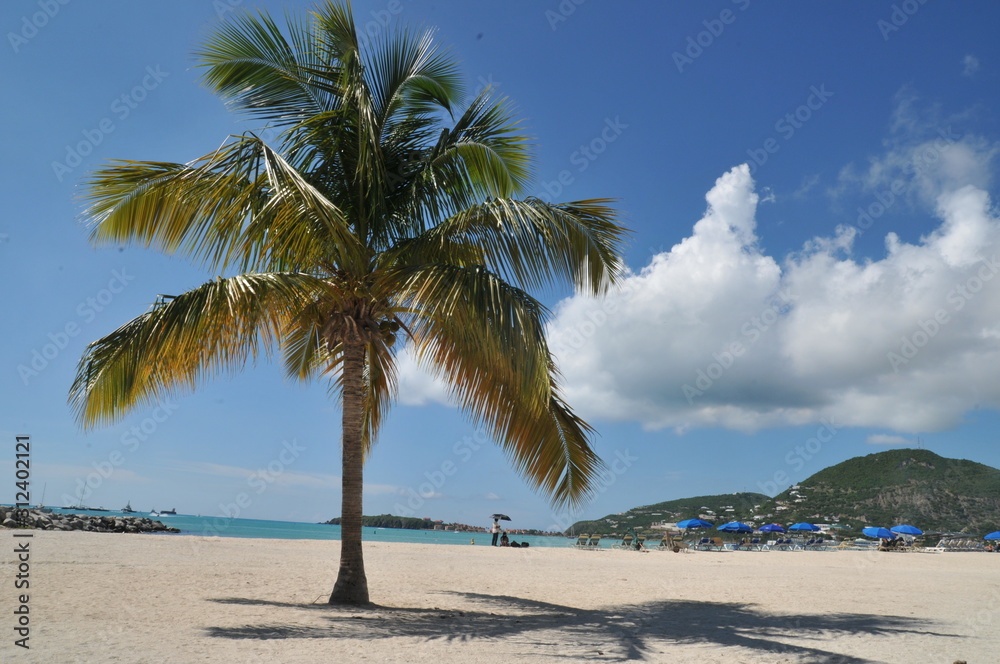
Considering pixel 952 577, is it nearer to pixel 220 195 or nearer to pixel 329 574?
pixel 329 574

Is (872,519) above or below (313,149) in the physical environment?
below

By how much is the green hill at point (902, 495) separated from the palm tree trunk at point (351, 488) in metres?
70.4

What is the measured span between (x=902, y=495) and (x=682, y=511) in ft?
82.9

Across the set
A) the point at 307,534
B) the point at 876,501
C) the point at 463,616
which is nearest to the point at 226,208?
the point at 463,616

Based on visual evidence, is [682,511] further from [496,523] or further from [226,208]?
[226,208]

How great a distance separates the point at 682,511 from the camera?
8725 centimetres

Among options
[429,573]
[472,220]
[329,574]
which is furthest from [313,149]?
[429,573]

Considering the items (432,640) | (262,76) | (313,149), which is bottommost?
(432,640)

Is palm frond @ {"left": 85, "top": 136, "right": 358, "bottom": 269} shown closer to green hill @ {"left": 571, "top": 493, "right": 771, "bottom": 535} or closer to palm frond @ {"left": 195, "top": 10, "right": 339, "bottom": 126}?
palm frond @ {"left": 195, "top": 10, "right": 339, "bottom": 126}

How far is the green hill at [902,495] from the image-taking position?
7062 centimetres

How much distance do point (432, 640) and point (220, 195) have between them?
5327 millimetres

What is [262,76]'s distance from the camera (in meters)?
8.59

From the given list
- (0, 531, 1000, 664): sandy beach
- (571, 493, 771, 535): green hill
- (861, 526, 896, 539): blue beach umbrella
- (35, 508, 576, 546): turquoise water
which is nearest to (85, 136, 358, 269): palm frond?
(0, 531, 1000, 664): sandy beach

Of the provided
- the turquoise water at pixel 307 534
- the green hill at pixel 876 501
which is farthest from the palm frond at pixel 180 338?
the green hill at pixel 876 501
